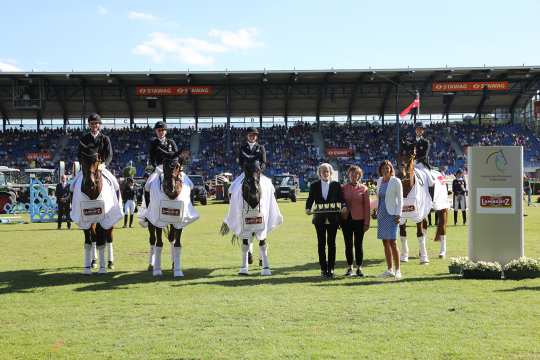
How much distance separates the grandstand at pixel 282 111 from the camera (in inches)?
2254

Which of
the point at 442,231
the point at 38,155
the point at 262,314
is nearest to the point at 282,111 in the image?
the point at 38,155

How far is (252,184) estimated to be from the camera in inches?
435

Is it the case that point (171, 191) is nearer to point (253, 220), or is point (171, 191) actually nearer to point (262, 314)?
point (253, 220)

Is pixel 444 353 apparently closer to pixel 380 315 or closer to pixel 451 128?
pixel 380 315

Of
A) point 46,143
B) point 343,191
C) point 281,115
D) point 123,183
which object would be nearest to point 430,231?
point 343,191

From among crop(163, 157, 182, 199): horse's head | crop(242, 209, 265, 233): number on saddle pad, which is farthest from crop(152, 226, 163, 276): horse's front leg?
crop(242, 209, 265, 233): number on saddle pad

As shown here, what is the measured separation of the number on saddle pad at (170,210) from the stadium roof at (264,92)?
44522 millimetres

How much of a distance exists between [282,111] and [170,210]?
5558 cm

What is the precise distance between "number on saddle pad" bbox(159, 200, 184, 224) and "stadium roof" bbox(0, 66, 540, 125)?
44.5 meters

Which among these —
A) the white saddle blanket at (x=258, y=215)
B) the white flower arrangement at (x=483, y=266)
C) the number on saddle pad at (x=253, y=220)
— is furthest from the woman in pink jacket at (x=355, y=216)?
the white flower arrangement at (x=483, y=266)

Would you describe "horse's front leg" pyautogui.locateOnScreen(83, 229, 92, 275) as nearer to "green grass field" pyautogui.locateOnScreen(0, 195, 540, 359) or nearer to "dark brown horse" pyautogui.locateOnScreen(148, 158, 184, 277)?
"green grass field" pyautogui.locateOnScreen(0, 195, 540, 359)

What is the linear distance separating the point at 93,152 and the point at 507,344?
Answer: 782 cm

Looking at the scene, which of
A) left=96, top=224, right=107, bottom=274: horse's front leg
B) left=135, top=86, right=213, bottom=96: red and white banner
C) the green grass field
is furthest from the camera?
left=135, top=86, right=213, bottom=96: red and white banner

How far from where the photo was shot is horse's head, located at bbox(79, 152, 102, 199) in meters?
11.0
